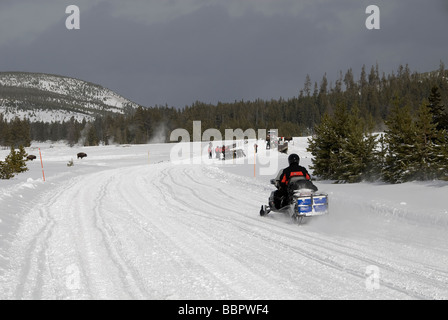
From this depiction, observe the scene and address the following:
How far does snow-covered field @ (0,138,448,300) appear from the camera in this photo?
14.6 ft

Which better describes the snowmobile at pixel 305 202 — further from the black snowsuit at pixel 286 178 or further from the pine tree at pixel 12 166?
the pine tree at pixel 12 166

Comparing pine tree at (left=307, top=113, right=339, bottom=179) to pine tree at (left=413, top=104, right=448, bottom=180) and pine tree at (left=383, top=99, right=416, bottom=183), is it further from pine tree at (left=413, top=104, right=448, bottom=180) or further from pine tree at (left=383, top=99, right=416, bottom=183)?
pine tree at (left=413, top=104, right=448, bottom=180)

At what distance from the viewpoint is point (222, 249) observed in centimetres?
636

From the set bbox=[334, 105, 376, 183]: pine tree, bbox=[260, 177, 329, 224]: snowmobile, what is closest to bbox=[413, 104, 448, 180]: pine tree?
bbox=[334, 105, 376, 183]: pine tree

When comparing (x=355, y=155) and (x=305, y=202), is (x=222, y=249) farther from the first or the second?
(x=355, y=155)

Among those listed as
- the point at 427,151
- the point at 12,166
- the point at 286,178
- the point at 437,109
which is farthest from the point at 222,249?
the point at 437,109

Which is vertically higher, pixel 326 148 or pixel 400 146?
pixel 400 146

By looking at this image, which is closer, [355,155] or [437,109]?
[355,155]

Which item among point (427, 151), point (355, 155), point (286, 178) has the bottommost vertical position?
point (286, 178)

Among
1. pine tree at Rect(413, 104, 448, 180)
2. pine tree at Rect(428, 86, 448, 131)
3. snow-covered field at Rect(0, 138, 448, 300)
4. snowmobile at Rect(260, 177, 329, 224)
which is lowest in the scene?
snow-covered field at Rect(0, 138, 448, 300)

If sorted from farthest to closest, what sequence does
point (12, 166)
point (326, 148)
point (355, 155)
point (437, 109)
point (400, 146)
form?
point (437, 109)
point (12, 166)
point (326, 148)
point (355, 155)
point (400, 146)

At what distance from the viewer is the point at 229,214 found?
388 inches

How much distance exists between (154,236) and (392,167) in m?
11.0

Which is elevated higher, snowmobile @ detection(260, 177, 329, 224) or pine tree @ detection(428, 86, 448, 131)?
pine tree @ detection(428, 86, 448, 131)
